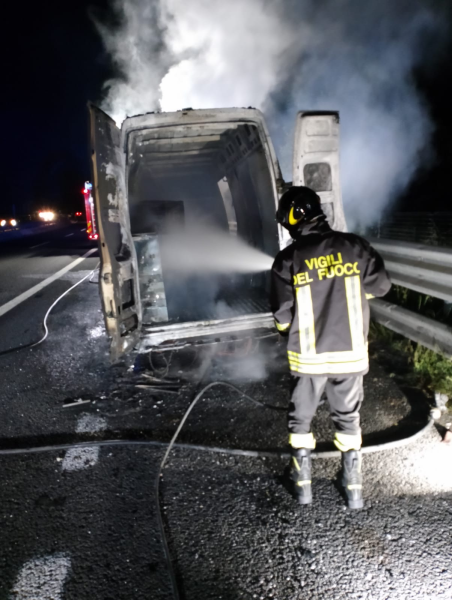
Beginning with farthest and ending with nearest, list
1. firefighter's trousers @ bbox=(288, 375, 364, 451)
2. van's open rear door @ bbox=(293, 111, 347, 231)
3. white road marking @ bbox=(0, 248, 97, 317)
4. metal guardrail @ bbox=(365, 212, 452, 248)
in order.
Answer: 1. metal guardrail @ bbox=(365, 212, 452, 248)
2. white road marking @ bbox=(0, 248, 97, 317)
3. van's open rear door @ bbox=(293, 111, 347, 231)
4. firefighter's trousers @ bbox=(288, 375, 364, 451)

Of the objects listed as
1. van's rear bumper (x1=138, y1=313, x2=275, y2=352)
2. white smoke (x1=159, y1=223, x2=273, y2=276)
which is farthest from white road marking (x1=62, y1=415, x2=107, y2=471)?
white smoke (x1=159, y1=223, x2=273, y2=276)

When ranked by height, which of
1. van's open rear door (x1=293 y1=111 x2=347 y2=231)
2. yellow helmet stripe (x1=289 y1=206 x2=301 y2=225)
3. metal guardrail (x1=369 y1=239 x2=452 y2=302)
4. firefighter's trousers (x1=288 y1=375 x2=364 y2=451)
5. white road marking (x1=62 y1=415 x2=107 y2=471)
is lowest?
white road marking (x1=62 y1=415 x2=107 y2=471)

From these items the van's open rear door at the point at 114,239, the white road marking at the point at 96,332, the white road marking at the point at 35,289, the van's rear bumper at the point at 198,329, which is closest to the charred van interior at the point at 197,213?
the van's open rear door at the point at 114,239

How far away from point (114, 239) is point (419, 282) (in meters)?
2.70

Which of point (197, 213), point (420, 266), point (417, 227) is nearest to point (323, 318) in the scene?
point (420, 266)

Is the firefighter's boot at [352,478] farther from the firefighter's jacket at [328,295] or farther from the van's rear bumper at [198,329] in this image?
the van's rear bumper at [198,329]

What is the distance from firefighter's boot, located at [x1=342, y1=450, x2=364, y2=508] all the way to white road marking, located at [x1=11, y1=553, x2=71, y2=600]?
4.87 feet

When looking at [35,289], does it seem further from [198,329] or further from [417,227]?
[417,227]

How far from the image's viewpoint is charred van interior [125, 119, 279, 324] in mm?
4863

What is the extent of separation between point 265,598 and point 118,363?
307 centimetres

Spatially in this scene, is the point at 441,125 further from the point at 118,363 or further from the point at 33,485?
the point at 33,485

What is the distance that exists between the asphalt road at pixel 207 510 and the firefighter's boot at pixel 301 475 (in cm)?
7

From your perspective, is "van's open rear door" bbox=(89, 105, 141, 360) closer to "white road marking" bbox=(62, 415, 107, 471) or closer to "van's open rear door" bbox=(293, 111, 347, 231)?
"white road marking" bbox=(62, 415, 107, 471)

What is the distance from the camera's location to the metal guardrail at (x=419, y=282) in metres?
3.42
